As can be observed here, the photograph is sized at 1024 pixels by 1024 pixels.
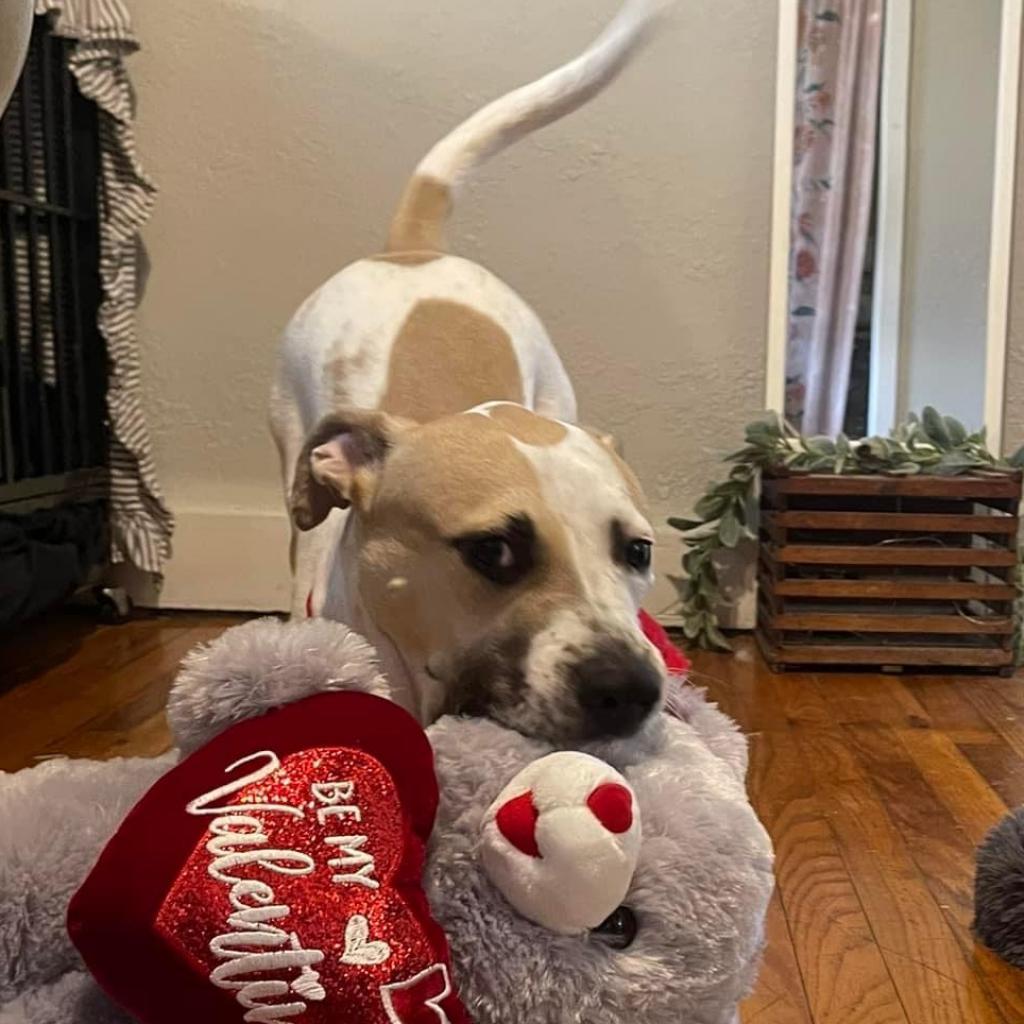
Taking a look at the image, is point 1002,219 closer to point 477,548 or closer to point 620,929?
point 477,548

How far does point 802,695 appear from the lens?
2049 millimetres

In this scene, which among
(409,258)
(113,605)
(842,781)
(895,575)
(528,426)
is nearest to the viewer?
(528,426)

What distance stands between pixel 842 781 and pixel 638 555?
2.20 ft

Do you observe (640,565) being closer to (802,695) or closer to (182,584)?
(802,695)

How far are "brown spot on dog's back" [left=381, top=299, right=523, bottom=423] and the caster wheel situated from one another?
44.3 inches

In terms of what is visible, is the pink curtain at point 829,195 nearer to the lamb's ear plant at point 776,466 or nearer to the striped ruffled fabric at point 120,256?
the lamb's ear plant at point 776,466

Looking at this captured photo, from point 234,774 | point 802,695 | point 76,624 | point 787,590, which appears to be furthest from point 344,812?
point 76,624

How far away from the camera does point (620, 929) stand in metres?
0.74

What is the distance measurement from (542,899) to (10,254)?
1.81 meters

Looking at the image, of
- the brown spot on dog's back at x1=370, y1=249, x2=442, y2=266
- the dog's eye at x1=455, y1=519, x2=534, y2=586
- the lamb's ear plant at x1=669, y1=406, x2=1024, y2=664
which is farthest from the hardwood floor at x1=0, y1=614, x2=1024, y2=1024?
the brown spot on dog's back at x1=370, y1=249, x2=442, y2=266

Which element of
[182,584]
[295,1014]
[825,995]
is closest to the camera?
[295,1014]

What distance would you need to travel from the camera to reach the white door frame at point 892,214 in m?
2.40

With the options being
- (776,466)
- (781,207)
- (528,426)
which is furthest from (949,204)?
(528,426)

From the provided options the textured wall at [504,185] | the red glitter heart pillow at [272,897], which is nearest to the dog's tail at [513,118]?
the textured wall at [504,185]
